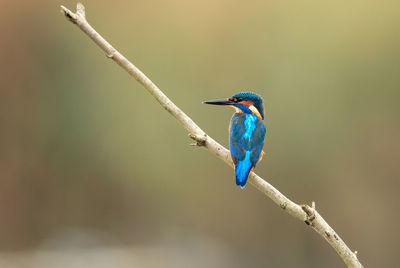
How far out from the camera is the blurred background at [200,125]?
14.3 feet

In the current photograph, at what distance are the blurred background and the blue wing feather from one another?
7.15 feet

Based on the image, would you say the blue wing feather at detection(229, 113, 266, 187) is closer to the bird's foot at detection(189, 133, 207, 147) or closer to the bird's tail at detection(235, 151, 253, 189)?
the bird's tail at detection(235, 151, 253, 189)

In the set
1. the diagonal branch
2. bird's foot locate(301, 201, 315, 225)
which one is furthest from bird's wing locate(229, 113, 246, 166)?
bird's foot locate(301, 201, 315, 225)

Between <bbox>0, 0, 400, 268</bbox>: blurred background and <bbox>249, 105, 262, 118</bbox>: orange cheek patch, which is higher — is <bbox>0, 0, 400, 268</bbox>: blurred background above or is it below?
above

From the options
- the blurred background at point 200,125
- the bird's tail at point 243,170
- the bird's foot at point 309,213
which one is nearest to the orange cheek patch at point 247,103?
the bird's tail at point 243,170

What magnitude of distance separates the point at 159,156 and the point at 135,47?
88 centimetres

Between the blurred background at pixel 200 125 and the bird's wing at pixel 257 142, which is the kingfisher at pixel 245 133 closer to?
the bird's wing at pixel 257 142

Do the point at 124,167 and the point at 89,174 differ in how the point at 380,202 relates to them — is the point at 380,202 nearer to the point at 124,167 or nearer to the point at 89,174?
the point at 124,167

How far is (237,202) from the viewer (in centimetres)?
464

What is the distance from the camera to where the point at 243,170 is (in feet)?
5.51

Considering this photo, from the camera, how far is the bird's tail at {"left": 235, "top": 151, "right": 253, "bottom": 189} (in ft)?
Answer: 5.40

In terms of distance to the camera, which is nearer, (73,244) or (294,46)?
(294,46)

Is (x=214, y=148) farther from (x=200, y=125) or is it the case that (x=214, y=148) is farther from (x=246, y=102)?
(x=200, y=125)

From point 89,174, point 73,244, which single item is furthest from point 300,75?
point 73,244
